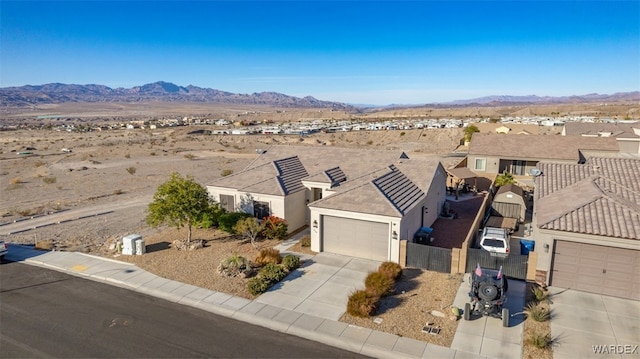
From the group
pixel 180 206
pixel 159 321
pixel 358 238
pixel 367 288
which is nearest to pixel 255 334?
pixel 159 321

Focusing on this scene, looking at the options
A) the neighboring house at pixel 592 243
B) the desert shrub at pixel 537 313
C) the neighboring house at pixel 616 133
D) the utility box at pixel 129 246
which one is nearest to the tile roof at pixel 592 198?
the neighboring house at pixel 592 243

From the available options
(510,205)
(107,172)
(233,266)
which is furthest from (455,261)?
(107,172)

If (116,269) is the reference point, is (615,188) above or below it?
above

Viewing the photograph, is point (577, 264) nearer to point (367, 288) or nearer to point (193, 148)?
point (367, 288)

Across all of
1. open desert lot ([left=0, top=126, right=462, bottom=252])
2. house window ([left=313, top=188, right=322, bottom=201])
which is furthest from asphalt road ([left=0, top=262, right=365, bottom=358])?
house window ([left=313, top=188, right=322, bottom=201])

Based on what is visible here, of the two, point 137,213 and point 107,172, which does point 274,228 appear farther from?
point 107,172
